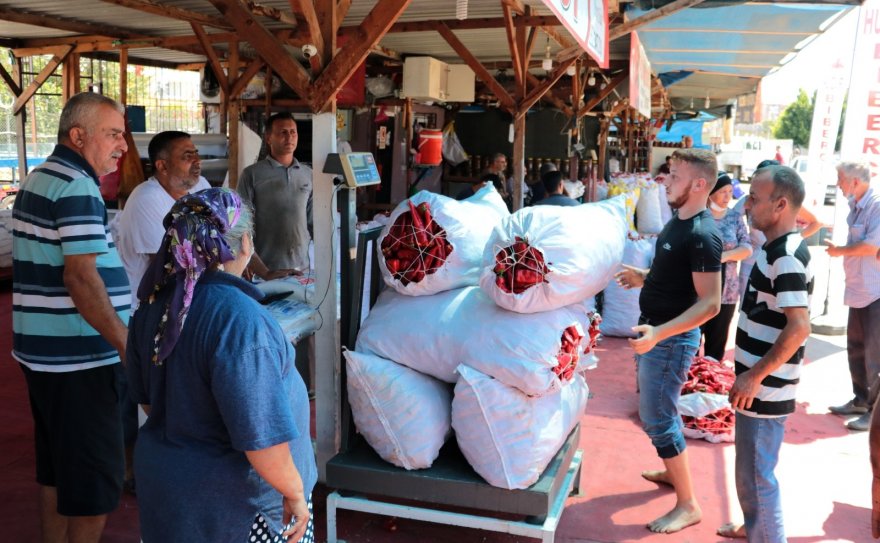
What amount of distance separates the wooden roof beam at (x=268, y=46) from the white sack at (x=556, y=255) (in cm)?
103

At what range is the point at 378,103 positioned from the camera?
10.1 m

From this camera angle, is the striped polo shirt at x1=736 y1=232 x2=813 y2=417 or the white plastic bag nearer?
the striped polo shirt at x1=736 y1=232 x2=813 y2=417

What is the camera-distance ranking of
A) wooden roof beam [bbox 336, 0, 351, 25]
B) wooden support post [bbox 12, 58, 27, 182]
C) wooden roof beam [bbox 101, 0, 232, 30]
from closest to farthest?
1. wooden roof beam [bbox 336, 0, 351, 25]
2. wooden roof beam [bbox 101, 0, 232, 30]
3. wooden support post [bbox 12, 58, 27, 182]

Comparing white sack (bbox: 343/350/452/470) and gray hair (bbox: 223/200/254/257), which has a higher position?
gray hair (bbox: 223/200/254/257)

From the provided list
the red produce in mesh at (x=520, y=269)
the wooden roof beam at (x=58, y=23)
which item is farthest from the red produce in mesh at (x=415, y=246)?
the wooden roof beam at (x=58, y=23)

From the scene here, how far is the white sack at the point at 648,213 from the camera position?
10.6 metres

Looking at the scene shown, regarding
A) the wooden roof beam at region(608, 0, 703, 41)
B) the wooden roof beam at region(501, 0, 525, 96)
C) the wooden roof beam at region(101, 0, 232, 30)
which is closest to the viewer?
the wooden roof beam at region(608, 0, 703, 41)

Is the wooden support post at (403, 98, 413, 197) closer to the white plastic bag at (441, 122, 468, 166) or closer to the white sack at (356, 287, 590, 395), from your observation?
the white plastic bag at (441, 122, 468, 166)

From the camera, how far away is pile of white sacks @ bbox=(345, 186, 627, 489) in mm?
2779

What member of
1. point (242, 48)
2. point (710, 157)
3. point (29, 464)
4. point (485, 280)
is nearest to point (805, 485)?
point (710, 157)

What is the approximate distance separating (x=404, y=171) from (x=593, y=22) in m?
6.94

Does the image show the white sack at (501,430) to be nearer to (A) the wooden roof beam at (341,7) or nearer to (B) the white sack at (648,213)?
(A) the wooden roof beam at (341,7)

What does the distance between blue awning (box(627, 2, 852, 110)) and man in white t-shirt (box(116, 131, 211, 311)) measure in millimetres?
3839

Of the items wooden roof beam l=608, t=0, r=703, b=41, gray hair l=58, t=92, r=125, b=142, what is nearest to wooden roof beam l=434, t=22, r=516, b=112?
wooden roof beam l=608, t=0, r=703, b=41
